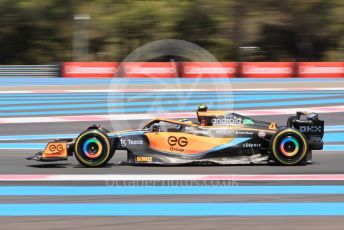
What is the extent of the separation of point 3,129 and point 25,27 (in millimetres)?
24922

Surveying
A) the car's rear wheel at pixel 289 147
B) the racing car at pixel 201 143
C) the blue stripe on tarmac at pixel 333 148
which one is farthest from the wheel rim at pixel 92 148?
the blue stripe on tarmac at pixel 333 148

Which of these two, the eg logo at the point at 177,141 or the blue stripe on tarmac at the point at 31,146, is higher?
the eg logo at the point at 177,141

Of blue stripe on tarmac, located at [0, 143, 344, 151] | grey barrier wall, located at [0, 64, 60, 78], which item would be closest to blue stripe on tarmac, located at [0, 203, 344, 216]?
blue stripe on tarmac, located at [0, 143, 344, 151]

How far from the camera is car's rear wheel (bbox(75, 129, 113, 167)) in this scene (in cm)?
823

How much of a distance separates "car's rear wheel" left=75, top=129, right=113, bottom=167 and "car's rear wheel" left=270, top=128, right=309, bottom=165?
2.15 metres

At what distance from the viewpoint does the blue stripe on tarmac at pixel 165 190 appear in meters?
6.94

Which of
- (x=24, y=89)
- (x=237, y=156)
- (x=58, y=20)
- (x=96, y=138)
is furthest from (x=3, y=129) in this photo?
(x=58, y=20)

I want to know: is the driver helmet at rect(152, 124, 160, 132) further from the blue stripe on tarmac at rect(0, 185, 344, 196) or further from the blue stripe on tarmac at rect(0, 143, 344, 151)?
the blue stripe on tarmac at rect(0, 143, 344, 151)

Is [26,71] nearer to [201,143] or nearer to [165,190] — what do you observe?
[201,143]

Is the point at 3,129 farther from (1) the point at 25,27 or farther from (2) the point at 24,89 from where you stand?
(1) the point at 25,27

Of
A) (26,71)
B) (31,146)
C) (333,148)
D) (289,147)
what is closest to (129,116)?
(31,146)

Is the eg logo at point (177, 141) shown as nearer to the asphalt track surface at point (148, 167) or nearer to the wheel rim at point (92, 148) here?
the asphalt track surface at point (148, 167)

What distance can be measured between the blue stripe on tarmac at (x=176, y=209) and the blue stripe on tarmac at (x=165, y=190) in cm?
51

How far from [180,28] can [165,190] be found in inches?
1162
